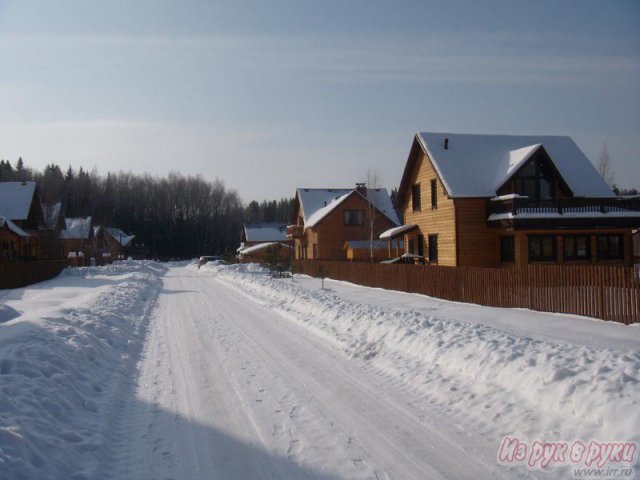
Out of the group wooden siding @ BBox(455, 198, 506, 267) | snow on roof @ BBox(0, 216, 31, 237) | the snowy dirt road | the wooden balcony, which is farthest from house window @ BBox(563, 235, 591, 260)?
snow on roof @ BBox(0, 216, 31, 237)

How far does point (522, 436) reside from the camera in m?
5.85

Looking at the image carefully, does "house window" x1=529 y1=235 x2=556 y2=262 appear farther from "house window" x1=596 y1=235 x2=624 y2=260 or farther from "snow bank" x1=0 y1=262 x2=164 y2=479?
"snow bank" x1=0 y1=262 x2=164 y2=479

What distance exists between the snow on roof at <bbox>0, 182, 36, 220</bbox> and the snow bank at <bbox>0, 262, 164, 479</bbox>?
38.8 meters

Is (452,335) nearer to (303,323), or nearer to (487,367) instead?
(487,367)

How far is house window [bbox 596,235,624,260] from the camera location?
27534 mm

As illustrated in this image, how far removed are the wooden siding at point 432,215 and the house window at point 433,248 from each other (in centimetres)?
33

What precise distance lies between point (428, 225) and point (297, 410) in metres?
25.4

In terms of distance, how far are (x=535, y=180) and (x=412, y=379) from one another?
23.3m

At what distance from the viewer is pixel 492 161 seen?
1198 inches

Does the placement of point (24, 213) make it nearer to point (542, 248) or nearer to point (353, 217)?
point (353, 217)

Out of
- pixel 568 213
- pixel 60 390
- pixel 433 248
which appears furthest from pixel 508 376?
pixel 433 248

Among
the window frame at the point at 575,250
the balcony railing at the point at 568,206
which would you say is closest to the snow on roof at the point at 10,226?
the balcony railing at the point at 568,206

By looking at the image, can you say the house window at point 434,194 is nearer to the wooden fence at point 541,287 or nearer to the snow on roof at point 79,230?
the wooden fence at point 541,287

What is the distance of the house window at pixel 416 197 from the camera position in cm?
3322
